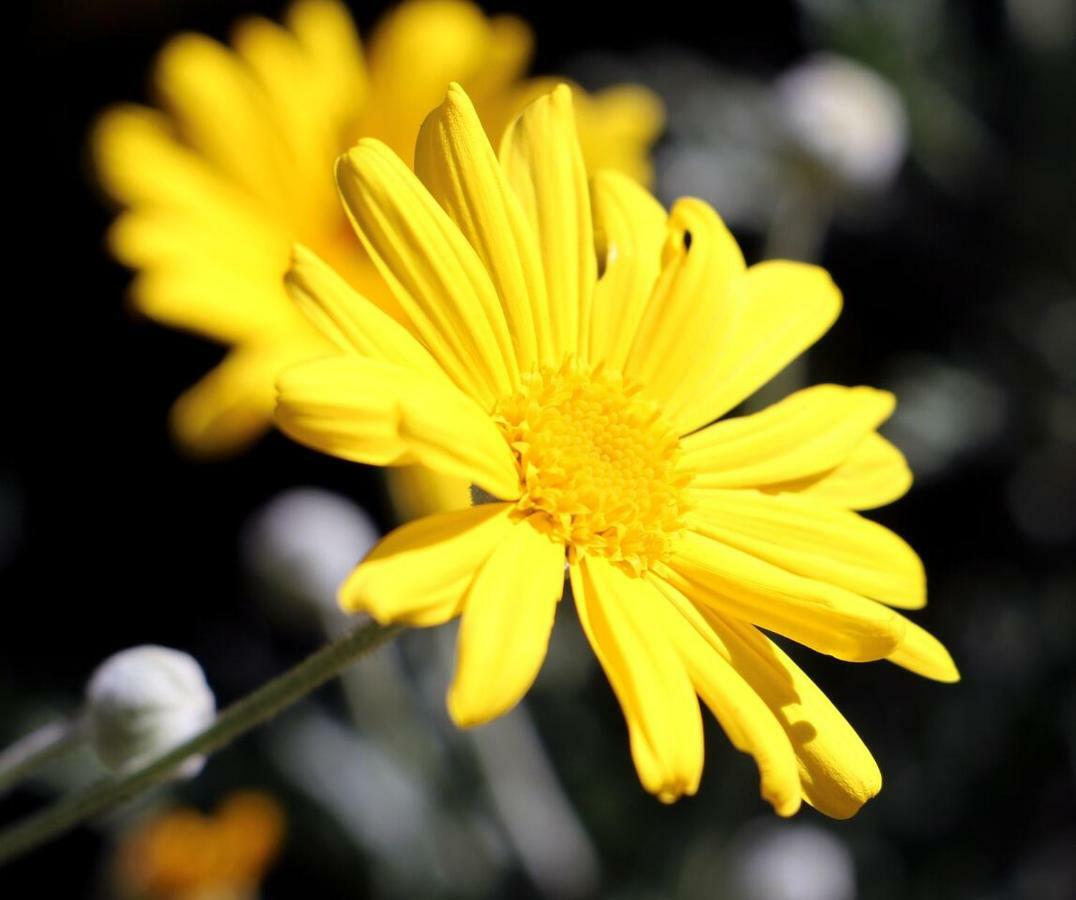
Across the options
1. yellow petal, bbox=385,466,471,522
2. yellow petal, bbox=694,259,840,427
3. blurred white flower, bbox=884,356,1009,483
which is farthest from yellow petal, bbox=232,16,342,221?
blurred white flower, bbox=884,356,1009,483

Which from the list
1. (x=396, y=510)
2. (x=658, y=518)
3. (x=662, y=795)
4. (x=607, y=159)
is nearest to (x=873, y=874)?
(x=396, y=510)

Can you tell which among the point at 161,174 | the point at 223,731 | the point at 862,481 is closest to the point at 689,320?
the point at 862,481

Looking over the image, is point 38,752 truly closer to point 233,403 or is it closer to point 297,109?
point 233,403

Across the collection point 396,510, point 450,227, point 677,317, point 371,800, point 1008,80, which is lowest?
point 371,800

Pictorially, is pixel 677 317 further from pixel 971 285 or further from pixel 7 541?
pixel 971 285

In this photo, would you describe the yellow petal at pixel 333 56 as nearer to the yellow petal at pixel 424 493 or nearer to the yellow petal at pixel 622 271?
the yellow petal at pixel 424 493

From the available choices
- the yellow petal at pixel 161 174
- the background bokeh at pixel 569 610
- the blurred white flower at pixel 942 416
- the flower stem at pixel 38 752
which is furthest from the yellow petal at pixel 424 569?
the blurred white flower at pixel 942 416

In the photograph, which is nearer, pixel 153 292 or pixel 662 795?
pixel 662 795
